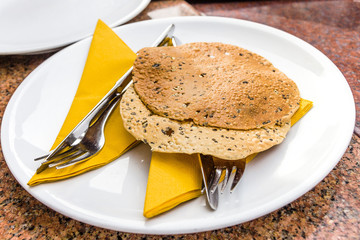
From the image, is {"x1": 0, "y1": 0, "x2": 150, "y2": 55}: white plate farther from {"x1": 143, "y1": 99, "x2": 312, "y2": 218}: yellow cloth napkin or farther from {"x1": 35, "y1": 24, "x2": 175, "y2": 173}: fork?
{"x1": 143, "y1": 99, "x2": 312, "y2": 218}: yellow cloth napkin

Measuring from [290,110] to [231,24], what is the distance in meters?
0.44

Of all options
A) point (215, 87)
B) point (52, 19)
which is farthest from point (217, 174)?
point (52, 19)

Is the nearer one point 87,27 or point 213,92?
point 213,92

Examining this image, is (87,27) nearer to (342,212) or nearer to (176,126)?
(176,126)

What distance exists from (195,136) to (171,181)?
0.36 feet

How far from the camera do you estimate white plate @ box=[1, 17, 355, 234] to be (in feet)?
1.75

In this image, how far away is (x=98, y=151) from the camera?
66 cm

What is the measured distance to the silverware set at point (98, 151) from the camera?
0.57 meters

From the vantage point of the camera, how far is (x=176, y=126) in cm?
67

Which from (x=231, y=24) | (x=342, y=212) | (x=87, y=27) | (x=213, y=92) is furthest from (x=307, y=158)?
(x=87, y=27)

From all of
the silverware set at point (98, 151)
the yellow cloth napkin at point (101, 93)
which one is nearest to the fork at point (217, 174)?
the silverware set at point (98, 151)

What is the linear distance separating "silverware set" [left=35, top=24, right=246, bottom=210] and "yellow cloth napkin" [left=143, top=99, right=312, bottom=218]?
0.02 m

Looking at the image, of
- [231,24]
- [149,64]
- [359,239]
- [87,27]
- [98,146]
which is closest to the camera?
[359,239]

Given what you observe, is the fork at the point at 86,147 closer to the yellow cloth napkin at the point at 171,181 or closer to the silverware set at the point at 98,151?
the silverware set at the point at 98,151
